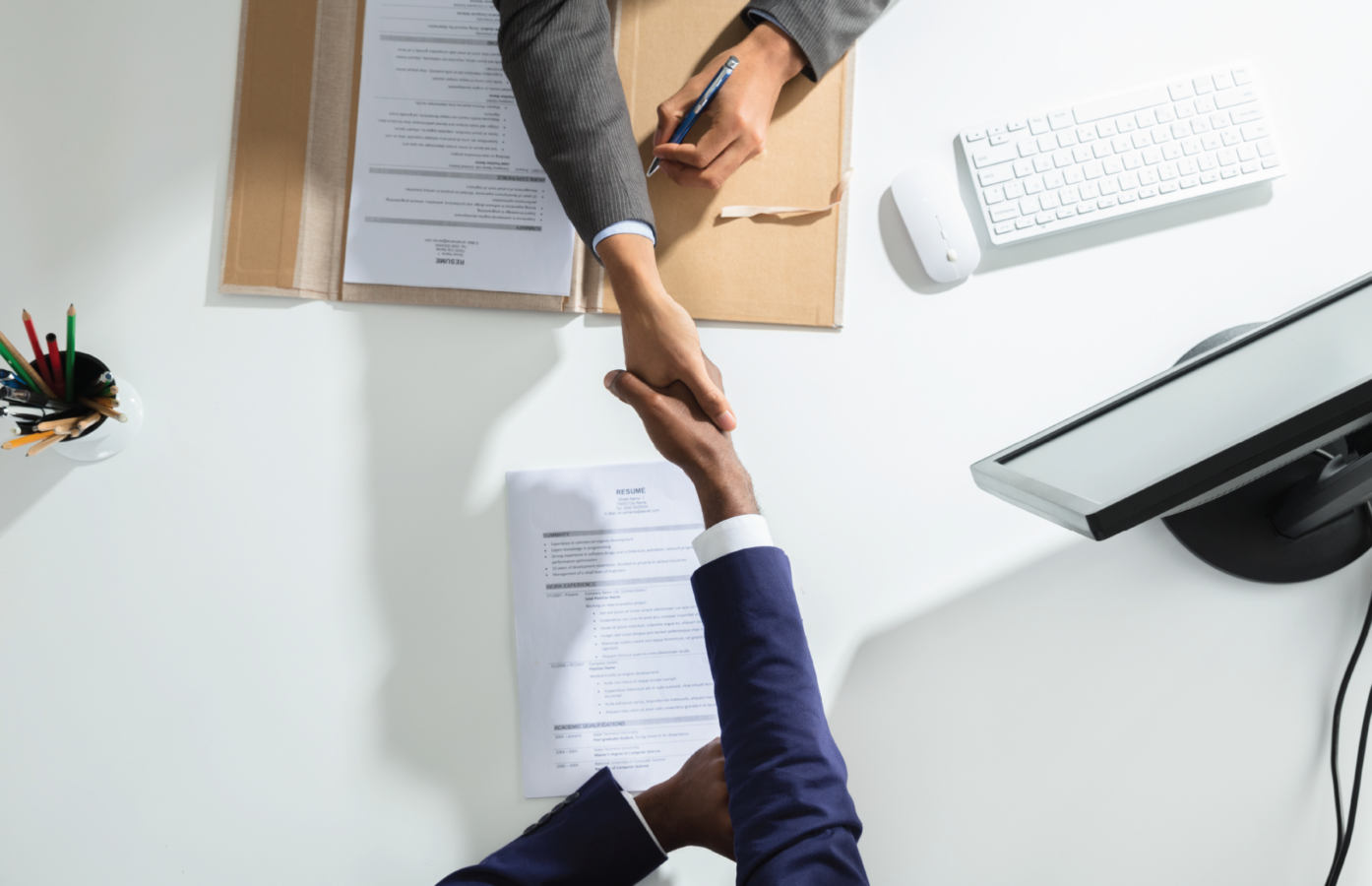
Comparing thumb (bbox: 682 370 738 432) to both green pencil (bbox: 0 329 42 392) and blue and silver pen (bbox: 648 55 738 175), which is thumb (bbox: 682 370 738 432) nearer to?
blue and silver pen (bbox: 648 55 738 175)

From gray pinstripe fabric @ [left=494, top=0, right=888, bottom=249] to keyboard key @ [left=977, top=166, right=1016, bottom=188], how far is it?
0.40 metres

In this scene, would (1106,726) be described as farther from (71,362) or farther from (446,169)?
(71,362)

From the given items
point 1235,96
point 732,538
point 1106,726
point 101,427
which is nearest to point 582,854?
point 732,538

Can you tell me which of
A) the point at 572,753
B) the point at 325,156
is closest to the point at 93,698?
the point at 572,753

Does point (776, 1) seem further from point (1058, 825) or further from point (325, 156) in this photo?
point (1058, 825)

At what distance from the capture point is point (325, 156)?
0.94 metres

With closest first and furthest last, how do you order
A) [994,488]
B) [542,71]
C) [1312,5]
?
[994,488] → [542,71] → [1312,5]

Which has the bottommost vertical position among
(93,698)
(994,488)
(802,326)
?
(93,698)

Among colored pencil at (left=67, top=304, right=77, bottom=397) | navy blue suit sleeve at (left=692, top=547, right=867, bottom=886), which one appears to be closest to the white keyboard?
navy blue suit sleeve at (left=692, top=547, right=867, bottom=886)

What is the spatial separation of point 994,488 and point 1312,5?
31.4 inches

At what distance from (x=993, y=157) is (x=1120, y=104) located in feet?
0.54

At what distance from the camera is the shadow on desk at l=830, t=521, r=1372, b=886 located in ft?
2.93

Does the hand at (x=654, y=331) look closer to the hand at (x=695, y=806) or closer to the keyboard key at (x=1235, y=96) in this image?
the hand at (x=695, y=806)

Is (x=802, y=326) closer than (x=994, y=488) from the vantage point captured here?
No
